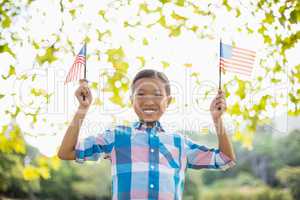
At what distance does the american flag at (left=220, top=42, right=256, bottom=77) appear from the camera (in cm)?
203

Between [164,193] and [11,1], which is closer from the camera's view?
[164,193]

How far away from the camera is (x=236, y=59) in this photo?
2100mm

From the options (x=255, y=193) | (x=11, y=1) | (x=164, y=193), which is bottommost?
(x=255, y=193)

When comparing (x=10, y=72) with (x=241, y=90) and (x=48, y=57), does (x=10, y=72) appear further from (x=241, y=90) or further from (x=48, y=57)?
(x=241, y=90)

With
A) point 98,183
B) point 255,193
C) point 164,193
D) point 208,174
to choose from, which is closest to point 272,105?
point 164,193

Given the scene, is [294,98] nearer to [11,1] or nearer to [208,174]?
[11,1]

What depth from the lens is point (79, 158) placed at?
1663mm

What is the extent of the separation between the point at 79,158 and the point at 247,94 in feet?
5.56

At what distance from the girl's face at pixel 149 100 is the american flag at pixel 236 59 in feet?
1.15

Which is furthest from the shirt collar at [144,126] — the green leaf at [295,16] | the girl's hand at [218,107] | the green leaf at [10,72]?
the green leaf at [10,72]

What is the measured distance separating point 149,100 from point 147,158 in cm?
19

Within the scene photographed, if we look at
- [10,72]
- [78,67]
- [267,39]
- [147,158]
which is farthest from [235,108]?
[147,158]

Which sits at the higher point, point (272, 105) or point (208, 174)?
point (272, 105)

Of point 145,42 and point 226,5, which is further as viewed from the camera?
point 145,42
